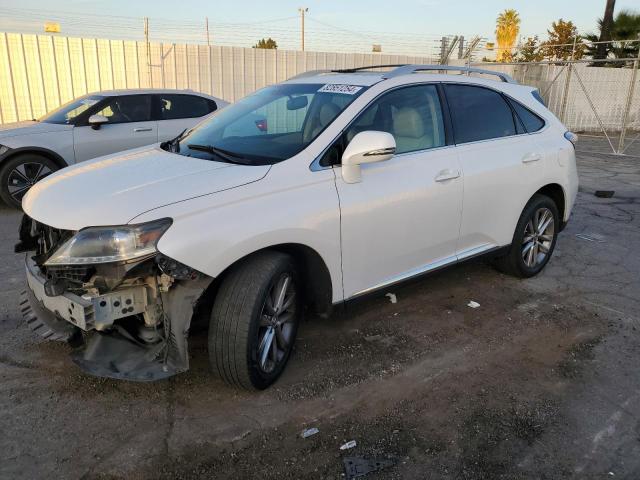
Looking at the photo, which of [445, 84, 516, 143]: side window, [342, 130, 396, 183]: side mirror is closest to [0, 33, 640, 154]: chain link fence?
[445, 84, 516, 143]: side window

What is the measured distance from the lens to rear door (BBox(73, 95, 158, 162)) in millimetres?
7661

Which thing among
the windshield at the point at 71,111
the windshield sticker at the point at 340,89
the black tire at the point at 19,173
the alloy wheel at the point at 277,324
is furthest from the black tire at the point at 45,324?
the windshield at the point at 71,111

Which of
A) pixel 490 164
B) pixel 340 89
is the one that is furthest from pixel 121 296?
pixel 490 164

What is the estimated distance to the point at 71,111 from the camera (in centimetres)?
791

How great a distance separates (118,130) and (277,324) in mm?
5962

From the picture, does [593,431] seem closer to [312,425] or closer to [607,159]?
[312,425]

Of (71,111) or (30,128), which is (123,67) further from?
(30,128)

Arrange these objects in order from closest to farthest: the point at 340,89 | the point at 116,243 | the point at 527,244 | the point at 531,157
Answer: the point at 116,243 → the point at 340,89 → the point at 531,157 → the point at 527,244

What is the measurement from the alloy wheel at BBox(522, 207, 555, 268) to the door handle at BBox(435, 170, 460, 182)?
1.21m

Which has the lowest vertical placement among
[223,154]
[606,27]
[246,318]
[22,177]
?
[22,177]

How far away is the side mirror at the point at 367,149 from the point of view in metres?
3.08

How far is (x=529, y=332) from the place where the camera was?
3.95 meters

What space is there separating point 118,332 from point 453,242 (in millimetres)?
2472

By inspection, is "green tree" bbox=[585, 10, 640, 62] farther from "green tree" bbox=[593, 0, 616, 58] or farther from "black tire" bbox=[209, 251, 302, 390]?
"black tire" bbox=[209, 251, 302, 390]
